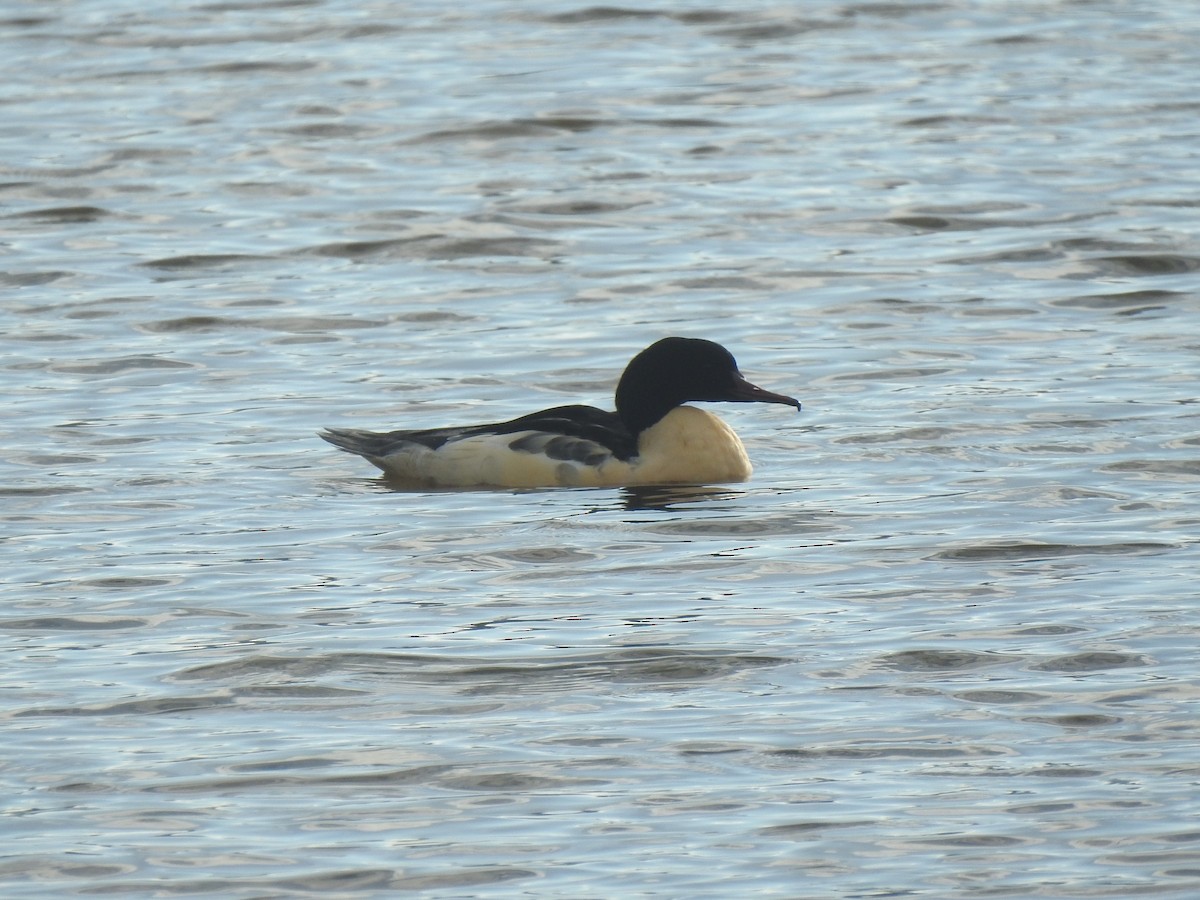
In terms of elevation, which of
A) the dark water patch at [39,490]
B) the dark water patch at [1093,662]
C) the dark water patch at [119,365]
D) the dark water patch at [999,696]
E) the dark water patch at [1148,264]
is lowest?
the dark water patch at [1148,264]

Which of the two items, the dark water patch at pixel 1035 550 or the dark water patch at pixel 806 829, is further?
the dark water patch at pixel 1035 550

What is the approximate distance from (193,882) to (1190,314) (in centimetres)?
995

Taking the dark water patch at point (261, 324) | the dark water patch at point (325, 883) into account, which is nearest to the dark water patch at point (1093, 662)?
the dark water patch at point (325, 883)

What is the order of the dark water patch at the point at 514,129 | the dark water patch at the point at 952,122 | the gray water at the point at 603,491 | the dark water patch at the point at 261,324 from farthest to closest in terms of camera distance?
1. the dark water patch at the point at 514,129
2. the dark water patch at the point at 952,122
3. the dark water patch at the point at 261,324
4. the gray water at the point at 603,491

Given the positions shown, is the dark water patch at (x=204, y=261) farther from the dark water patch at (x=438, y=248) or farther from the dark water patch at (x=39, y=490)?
the dark water patch at (x=39, y=490)

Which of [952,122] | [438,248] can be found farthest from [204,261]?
[952,122]

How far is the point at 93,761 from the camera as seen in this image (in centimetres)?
808

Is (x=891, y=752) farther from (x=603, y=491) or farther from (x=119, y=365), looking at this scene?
(x=119, y=365)

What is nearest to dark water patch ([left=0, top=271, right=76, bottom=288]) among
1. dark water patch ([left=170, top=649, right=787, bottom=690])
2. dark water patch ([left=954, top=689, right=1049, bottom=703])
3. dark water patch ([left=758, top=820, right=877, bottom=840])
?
dark water patch ([left=170, top=649, right=787, bottom=690])

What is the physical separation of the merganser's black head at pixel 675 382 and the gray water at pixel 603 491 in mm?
547

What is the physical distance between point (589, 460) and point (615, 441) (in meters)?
0.16

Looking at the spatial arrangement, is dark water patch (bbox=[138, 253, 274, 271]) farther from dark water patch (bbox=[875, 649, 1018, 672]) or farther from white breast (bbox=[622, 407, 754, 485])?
dark water patch (bbox=[875, 649, 1018, 672])

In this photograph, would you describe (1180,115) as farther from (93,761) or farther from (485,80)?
(93,761)

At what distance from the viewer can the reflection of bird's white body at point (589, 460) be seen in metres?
12.2
